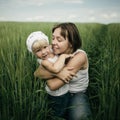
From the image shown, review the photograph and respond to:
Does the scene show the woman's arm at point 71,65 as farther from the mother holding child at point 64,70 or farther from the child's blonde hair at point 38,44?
the child's blonde hair at point 38,44

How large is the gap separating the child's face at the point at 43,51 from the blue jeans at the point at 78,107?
0.18 m

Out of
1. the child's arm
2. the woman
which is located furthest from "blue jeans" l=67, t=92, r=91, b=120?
the child's arm

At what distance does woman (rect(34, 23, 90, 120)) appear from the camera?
3.78 feet

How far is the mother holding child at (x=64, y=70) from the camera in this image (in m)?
1.15

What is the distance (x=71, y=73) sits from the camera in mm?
1148

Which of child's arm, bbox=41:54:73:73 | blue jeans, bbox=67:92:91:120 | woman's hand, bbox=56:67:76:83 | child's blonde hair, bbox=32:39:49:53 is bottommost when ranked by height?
blue jeans, bbox=67:92:91:120

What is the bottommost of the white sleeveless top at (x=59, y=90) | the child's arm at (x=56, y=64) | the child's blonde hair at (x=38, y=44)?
the white sleeveless top at (x=59, y=90)

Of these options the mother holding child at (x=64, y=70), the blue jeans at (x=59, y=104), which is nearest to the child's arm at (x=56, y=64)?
the mother holding child at (x=64, y=70)

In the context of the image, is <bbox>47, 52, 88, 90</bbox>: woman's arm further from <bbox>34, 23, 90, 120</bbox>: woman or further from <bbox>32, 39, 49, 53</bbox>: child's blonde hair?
<bbox>32, 39, 49, 53</bbox>: child's blonde hair

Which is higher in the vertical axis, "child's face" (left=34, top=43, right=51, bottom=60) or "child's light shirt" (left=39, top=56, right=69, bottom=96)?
"child's face" (left=34, top=43, right=51, bottom=60)

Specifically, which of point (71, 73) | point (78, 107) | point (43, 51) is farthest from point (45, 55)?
point (78, 107)

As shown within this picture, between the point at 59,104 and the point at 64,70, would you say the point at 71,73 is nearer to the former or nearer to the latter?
the point at 64,70

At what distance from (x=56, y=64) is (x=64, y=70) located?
4cm

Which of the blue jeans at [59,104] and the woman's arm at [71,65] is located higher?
the woman's arm at [71,65]
